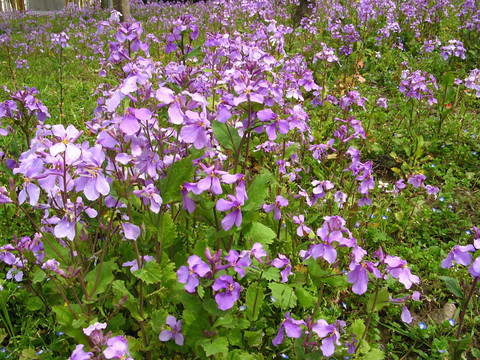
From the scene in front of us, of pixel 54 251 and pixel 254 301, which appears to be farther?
pixel 254 301

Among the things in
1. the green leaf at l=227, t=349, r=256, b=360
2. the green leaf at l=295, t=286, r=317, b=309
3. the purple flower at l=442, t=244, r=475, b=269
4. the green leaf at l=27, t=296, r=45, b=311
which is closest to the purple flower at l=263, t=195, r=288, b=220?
the green leaf at l=295, t=286, r=317, b=309

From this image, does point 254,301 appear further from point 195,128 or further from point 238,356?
point 195,128

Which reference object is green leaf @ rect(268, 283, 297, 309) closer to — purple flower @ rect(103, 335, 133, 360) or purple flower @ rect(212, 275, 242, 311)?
purple flower @ rect(212, 275, 242, 311)

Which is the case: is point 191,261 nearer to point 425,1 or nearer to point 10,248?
point 10,248

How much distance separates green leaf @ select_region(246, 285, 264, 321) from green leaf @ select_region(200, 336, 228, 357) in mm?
280

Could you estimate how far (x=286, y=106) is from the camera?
10.3 feet

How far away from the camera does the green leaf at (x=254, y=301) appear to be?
6.58ft

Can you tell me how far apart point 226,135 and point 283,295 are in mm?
999

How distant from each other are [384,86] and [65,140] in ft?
19.1

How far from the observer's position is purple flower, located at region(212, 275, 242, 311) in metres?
1.58

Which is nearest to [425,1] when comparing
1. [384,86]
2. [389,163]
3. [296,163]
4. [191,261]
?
[384,86]

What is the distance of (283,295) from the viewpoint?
225 centimetres

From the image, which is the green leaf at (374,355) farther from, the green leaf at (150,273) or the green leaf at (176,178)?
the green leaf at (176,178)

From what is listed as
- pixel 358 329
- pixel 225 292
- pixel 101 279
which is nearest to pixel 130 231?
pixel 101 279
